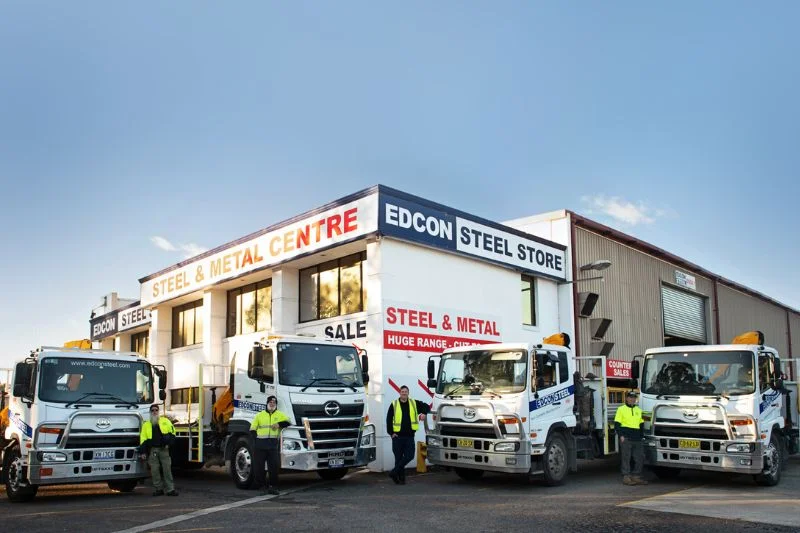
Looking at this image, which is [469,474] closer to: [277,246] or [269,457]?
[269,457]

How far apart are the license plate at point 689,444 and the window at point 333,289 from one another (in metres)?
8.55

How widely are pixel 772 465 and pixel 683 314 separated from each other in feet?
60.4

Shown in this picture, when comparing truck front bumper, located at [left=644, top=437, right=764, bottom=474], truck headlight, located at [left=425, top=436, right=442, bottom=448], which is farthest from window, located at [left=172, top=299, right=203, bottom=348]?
truck front bumper, located at [left=644, top=437, right=764, bottom=474]

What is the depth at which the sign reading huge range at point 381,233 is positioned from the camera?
18094mm

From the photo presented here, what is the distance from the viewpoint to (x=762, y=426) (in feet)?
42.2

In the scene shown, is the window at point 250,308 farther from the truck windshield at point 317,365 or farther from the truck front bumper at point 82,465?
the truck front bumper at point 82,465

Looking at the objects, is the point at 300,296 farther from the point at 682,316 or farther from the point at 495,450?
the point at 682,316

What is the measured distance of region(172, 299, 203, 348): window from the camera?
26141 mm

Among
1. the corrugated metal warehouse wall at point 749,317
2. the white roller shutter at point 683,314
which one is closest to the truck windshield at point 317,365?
the white roller shutter at point 683,314

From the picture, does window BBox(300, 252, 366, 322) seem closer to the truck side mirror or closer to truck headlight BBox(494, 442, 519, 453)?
truck headlight BBox(494, 442, 519, 453)

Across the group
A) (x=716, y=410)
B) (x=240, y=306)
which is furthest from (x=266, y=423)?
(x=240, y=306)

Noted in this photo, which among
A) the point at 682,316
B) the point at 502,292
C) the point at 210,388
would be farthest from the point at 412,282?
the point at 682,316

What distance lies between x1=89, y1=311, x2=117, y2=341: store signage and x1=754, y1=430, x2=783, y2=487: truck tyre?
2863cm

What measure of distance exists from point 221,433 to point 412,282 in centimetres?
607
